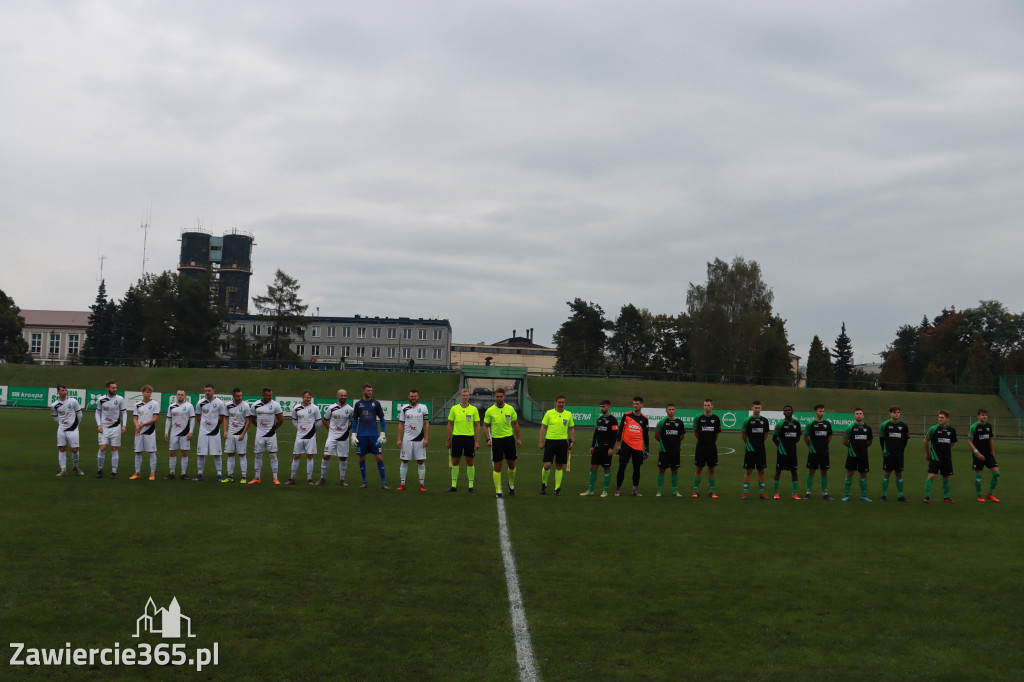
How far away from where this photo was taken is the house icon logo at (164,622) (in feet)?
21.0

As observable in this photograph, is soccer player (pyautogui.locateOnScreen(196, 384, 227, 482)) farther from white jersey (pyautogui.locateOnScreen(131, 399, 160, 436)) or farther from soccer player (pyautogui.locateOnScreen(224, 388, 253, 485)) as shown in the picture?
white jersey (pyautogui.locateOnScreen(131, 399, 160, 436))

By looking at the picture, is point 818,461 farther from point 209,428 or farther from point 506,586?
point 209,428

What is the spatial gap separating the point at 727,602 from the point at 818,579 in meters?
1.80

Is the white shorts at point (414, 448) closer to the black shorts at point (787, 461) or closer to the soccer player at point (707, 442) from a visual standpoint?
the soccer player at point (707, 442)

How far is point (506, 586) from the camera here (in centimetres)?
819

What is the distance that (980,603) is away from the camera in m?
7.92

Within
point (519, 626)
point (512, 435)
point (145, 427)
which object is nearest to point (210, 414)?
point (145, 427)

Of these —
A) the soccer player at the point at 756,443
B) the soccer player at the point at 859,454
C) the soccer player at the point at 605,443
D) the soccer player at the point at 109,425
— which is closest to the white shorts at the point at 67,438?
the soccer player at the point at 109,425

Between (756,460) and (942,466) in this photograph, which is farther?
(942,466)

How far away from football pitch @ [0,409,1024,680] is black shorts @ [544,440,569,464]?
4.73 feet

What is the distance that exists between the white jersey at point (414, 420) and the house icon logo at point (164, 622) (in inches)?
366

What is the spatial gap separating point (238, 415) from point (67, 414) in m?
4.06

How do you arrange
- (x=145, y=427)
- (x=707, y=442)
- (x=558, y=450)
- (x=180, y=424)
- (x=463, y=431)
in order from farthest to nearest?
(x=145, y=427) < (x=180, y=424) < (x=707, y=442) < (x=558, y=450) < (x=463, y=431)

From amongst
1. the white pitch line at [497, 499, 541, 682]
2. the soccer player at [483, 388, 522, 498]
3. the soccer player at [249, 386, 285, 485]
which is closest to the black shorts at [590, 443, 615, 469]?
the soccer player at [483, 388, 522, 498]
